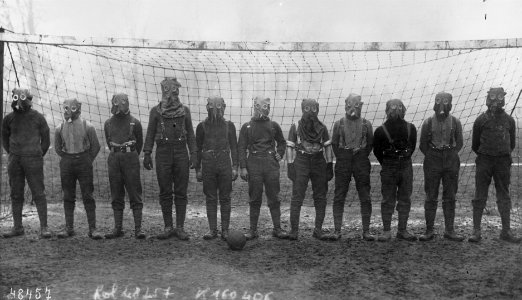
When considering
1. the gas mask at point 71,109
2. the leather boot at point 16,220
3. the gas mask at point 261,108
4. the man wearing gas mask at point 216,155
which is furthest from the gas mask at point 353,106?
the leather boot at point 16,220

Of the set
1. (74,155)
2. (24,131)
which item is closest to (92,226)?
(74,155)

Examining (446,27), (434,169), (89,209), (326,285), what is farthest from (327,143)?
(446,27)

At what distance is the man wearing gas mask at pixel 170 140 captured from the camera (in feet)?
20.6

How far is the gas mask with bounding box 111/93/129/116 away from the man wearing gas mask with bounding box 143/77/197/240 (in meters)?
0.35

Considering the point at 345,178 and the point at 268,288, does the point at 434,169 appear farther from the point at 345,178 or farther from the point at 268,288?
the point at 268,288

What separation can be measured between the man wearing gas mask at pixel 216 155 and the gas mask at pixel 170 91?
0.44 meters

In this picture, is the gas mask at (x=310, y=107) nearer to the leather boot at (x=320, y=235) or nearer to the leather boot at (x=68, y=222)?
the leather boot at (x=320, y=235)

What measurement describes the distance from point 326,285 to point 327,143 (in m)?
2.11

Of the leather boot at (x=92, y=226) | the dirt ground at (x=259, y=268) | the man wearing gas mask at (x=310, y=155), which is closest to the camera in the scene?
the dirt ground at (x=259, y=268)

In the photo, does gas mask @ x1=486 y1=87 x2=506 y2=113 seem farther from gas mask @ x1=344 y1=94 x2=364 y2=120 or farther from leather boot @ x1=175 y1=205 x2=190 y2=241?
leather boot @ x1=175 y1=205 x2=190 y2=241

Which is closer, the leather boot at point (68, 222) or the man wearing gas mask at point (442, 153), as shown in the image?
the man wearing gas mask at point (442, 153)

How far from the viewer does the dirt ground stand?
184 inches

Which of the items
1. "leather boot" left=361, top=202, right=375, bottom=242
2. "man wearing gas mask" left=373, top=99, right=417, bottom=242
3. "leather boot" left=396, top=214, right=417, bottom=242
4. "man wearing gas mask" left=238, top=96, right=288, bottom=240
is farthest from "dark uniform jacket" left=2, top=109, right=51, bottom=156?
"leather boot" left=396, top=214, right=417, bottom=242

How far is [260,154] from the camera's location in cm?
645
